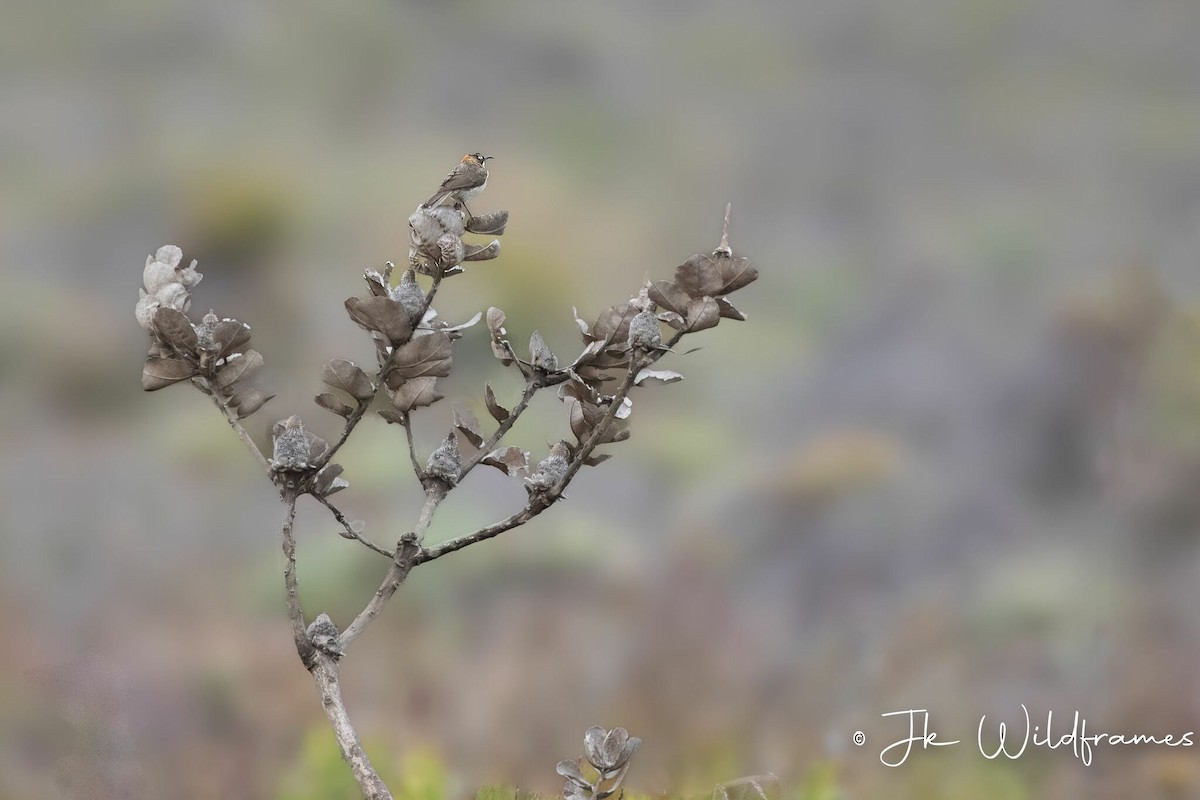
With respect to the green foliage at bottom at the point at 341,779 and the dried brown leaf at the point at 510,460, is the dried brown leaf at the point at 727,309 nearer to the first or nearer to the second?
the dried brown leaf at the point at 510,460

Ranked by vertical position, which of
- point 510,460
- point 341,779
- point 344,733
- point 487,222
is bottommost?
point 341,779

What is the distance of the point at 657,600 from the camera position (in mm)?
1384

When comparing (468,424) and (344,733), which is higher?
(468,424)

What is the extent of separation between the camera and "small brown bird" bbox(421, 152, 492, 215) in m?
0.48

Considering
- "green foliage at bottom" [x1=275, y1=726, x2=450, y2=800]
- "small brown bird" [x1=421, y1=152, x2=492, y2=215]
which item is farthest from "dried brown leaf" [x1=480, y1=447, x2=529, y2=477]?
"green foliage at bottom" [x1=275, y1=726, x2=450, y2=800]

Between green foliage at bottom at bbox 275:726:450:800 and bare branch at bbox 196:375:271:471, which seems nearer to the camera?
bare branch at bbox 196:375:271:471

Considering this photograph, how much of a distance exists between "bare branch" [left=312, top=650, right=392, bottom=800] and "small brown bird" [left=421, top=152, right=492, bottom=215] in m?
0.21

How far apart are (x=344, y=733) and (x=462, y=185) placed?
25cm

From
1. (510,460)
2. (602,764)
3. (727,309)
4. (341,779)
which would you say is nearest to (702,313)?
(727,309)

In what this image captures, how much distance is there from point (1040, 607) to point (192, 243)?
121 centimetres

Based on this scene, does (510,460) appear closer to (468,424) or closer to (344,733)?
(468,424)

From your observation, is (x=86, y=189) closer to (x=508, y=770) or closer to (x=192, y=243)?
(x=192, y=243)

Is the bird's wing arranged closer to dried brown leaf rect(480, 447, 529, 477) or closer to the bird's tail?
the bird's tail

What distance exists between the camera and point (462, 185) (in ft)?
1.60
